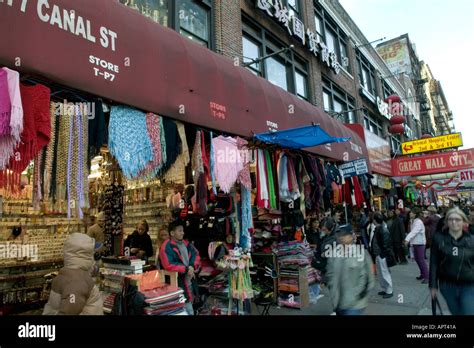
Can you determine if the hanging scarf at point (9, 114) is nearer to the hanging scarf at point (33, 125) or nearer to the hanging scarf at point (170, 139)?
the hanging scarf at point (33, 125)

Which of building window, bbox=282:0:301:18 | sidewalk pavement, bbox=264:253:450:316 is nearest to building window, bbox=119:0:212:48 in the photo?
building window, bbox=282:0:301:18

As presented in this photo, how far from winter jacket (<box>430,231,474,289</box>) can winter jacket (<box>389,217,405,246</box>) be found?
6.17 meters

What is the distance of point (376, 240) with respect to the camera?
7.83m

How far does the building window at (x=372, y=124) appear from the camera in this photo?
20.4 meters

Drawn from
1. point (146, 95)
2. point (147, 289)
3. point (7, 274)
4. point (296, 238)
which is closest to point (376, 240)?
point (296, 238)

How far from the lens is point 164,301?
436 cm

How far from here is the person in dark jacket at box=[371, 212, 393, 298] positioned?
762 cm

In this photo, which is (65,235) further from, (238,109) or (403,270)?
(403,270)

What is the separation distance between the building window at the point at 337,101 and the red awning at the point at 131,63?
882 cm

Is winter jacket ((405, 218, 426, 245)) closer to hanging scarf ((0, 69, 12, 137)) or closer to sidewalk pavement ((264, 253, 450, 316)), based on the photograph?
sidewalk pavement ((264, 253, 450, 316))

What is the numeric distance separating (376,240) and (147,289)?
A: 5789mm

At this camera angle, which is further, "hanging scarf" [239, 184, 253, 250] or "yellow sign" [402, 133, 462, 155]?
"yellow sign" [402, 133, 462, 155]

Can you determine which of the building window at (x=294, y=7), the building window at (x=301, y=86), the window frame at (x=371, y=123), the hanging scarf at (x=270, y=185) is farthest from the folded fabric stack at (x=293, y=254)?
the window frame at (x=371, y=123)

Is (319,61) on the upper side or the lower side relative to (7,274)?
upper
